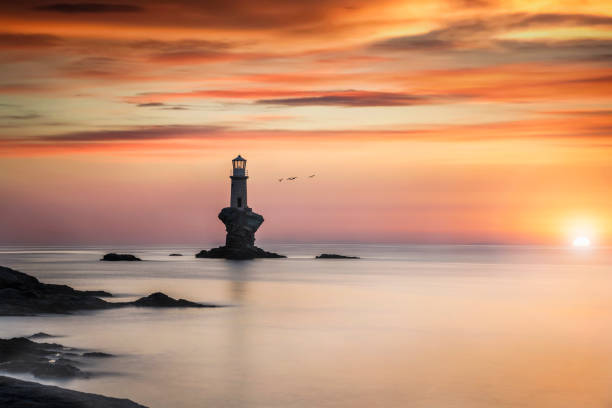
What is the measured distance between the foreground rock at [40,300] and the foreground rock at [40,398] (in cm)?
2227

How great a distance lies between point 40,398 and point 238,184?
322ft

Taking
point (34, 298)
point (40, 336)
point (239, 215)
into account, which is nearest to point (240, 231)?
point (239, 215)

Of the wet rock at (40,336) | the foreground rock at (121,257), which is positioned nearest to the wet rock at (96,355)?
the wet rock at (40,336)

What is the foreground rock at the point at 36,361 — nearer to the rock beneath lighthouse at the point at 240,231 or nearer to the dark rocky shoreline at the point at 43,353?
the dark rocky shoreline at the point at 43,353

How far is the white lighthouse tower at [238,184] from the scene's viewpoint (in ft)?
361

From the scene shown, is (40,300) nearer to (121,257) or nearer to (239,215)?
(239,215)

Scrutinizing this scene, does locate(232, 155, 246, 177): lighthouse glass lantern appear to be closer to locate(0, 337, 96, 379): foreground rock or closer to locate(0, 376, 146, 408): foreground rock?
locate(0, 337, 96, 379): foreground rock

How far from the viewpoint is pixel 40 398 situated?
44.6 ft

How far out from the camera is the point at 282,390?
23.8m

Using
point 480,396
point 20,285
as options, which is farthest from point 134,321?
point 480,396

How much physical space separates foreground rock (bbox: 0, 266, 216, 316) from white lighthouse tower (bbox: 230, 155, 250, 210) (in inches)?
2570

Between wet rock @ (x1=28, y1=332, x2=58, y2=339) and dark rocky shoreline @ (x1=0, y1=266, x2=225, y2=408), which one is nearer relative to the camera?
dark rocky shoreline @ (x1=0, y1=266, x2=225, y2=408)

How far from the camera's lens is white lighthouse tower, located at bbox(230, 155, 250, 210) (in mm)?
110125

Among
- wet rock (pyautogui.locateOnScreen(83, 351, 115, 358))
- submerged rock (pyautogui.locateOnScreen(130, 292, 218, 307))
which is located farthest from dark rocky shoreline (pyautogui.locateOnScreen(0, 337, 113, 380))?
submerged rock (pyautogui.locateOnScreen(130, 292, 218, 307))
